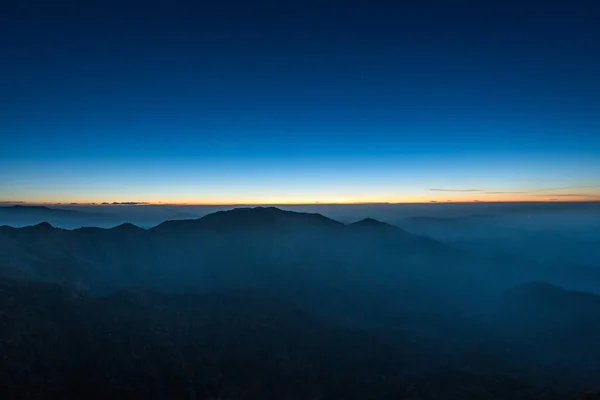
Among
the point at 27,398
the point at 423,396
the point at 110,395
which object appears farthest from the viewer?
the point at 423,396

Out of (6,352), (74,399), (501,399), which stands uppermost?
(6,352)

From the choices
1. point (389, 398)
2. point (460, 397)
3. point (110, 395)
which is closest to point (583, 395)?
point (460, 397)

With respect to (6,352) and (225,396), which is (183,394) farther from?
(6,352)

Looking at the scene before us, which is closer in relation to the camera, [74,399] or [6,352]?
[74,399]

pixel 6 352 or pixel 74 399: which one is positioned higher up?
pixel 6 352

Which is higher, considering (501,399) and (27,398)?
(27,398)

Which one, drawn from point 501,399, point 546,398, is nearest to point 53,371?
point 501,399

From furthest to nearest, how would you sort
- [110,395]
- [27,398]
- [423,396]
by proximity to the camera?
[423,396] < [110,395] < [27,398]

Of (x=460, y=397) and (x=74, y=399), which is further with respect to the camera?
(x=460, y=397)

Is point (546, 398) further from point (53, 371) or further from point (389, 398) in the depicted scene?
point (53, 371)
